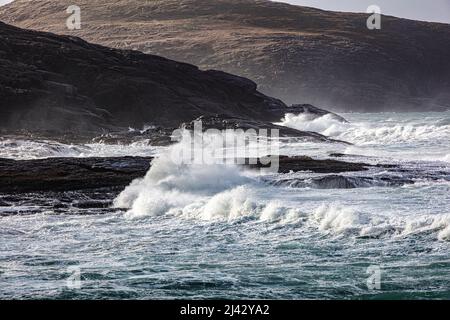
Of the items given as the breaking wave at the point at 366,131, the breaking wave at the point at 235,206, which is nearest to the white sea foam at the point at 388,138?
the breaking wave at the point at 366,131

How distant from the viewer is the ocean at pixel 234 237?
1691 centimetres

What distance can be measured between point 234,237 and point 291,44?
132 meters

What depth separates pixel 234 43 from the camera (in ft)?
516

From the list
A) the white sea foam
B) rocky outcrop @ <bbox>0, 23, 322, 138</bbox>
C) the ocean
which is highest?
rocky outcrop @ <bbox>0, 23, 322, 138</bbox>

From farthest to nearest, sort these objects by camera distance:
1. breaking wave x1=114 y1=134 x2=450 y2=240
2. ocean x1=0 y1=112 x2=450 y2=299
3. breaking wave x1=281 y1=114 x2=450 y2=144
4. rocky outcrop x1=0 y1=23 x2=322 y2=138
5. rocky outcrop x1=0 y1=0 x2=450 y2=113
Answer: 1. rocky outcrop x1=0 y1=0 x2=450 y2=113
2. breaking wave x1=281 y1=114 x2=450 y2=144
3. rocky outcrop x1=0 y1=23 x2=322 y2=138
4. breaking wave x1=114 y1=134 x2=450 y2=240
5. ocean x1=0 y1=112 x2=450 y2=299

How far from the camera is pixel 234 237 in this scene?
21641mm

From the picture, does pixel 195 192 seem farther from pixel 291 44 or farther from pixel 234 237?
pixel 291 44

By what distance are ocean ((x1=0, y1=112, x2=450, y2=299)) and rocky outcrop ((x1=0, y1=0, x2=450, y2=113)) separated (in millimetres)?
103310

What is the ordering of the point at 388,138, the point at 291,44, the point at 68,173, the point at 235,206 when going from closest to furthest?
1. the point at 235,206
2. the point at 68,173
3. the point at 388,138
4. the point at 291,44

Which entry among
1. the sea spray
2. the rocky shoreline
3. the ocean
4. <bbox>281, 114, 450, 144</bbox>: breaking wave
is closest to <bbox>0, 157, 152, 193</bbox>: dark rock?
the rocky shoreline

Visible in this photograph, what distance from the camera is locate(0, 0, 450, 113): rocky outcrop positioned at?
5463 inches

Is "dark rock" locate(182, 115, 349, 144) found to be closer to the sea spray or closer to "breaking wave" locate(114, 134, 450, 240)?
the sea spray

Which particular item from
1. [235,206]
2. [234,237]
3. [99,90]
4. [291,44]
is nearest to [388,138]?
[99,90]

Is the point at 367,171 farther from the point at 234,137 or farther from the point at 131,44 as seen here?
the point at 131,44
